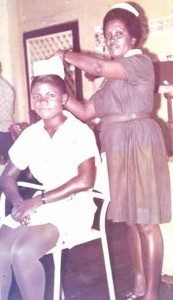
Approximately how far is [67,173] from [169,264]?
1.05m

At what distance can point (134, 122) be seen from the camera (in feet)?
7.22


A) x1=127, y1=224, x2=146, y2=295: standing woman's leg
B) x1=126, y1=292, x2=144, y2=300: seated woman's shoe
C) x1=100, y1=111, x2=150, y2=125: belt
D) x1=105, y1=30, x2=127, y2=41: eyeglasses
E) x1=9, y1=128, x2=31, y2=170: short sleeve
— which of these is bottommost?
x1=126, y1=292, x2=144, y2=300: seated woman's shoe

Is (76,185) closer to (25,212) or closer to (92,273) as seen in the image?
(25,212)

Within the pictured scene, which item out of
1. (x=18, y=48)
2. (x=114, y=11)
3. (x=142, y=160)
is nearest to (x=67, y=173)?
(x=142, y=160)

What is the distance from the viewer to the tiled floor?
262cm

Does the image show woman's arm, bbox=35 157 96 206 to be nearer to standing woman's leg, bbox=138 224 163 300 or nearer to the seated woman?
the seated woman

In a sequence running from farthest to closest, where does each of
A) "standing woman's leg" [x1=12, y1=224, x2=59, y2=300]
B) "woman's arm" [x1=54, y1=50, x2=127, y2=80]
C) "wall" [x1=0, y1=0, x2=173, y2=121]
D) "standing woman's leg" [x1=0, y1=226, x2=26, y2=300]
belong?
1. "wall" [x1=0, y1=0, x2=173, y2=121]
2. "woman's arm" [x1=54, y1=50, x2=127, y2=80]
3. "standing woman's leg" [x1=0, y1=226, x2=26, y2=300]
4. "standing woman's leg" [x1=12, y1=224, x2=59, y2=300]

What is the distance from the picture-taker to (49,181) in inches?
81.0

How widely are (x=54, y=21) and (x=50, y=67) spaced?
12.8 feet

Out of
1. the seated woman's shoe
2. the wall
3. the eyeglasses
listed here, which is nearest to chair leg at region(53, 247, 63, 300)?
the seated woman's shoe

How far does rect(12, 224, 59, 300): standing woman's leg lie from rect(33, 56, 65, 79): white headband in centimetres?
72

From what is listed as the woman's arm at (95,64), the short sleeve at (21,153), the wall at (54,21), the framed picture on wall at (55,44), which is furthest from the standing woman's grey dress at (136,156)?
the framed picture on wall at (55,44)

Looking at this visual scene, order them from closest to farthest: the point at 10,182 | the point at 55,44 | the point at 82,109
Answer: the point at 10,182, the point at 82,109, the point at 55,44

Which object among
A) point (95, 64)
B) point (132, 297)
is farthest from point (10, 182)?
point (132, 297)
